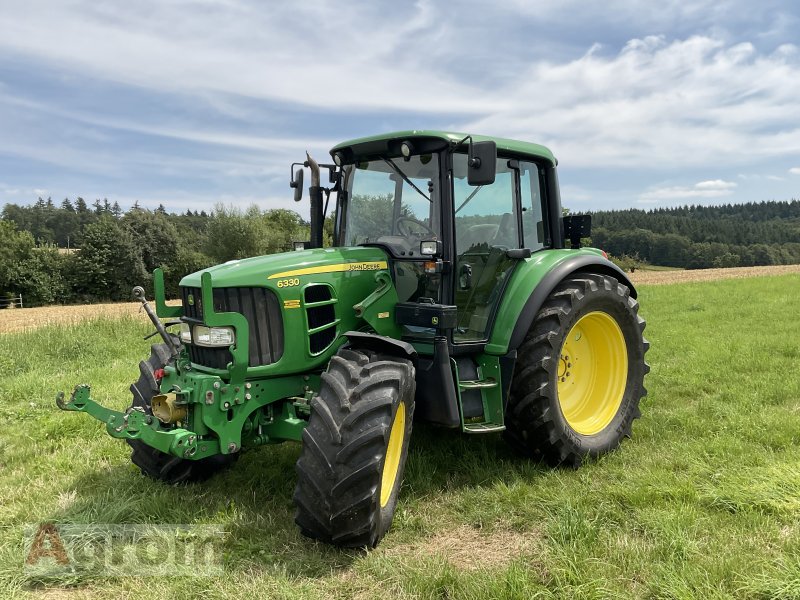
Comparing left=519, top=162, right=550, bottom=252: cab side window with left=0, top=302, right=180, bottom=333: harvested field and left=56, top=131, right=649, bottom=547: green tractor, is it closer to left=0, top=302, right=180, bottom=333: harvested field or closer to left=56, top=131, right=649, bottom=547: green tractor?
left=56, top=131, right=649, bottom=547: green tractor

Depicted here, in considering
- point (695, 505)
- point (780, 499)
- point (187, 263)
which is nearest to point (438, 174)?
point (695, 505)

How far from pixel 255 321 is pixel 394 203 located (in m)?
1.44

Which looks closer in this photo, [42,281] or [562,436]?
[562,436]

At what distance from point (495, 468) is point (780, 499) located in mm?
1735

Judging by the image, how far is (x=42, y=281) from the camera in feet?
136

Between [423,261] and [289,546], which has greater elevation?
[423,261]

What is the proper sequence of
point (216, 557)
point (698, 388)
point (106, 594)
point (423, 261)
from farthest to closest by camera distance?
point (698, 388), point (423, 261), point (216, 557), point (106, 594)

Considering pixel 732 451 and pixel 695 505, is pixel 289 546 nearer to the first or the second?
pixel 695 505

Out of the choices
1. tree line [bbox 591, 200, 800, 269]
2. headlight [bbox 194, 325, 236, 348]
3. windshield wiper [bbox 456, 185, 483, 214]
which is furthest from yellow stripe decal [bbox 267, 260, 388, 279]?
tree line [bbox 591, 200, 800, 269]

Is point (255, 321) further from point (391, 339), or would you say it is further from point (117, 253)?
point (117, 253)

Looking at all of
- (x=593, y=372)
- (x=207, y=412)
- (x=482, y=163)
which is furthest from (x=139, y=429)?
(x=593, y=372)

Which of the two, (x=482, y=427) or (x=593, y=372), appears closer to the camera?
(x=482, y=427)

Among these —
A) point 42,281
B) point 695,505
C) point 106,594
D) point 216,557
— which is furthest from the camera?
point 42,281

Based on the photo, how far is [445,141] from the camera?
160 inches
